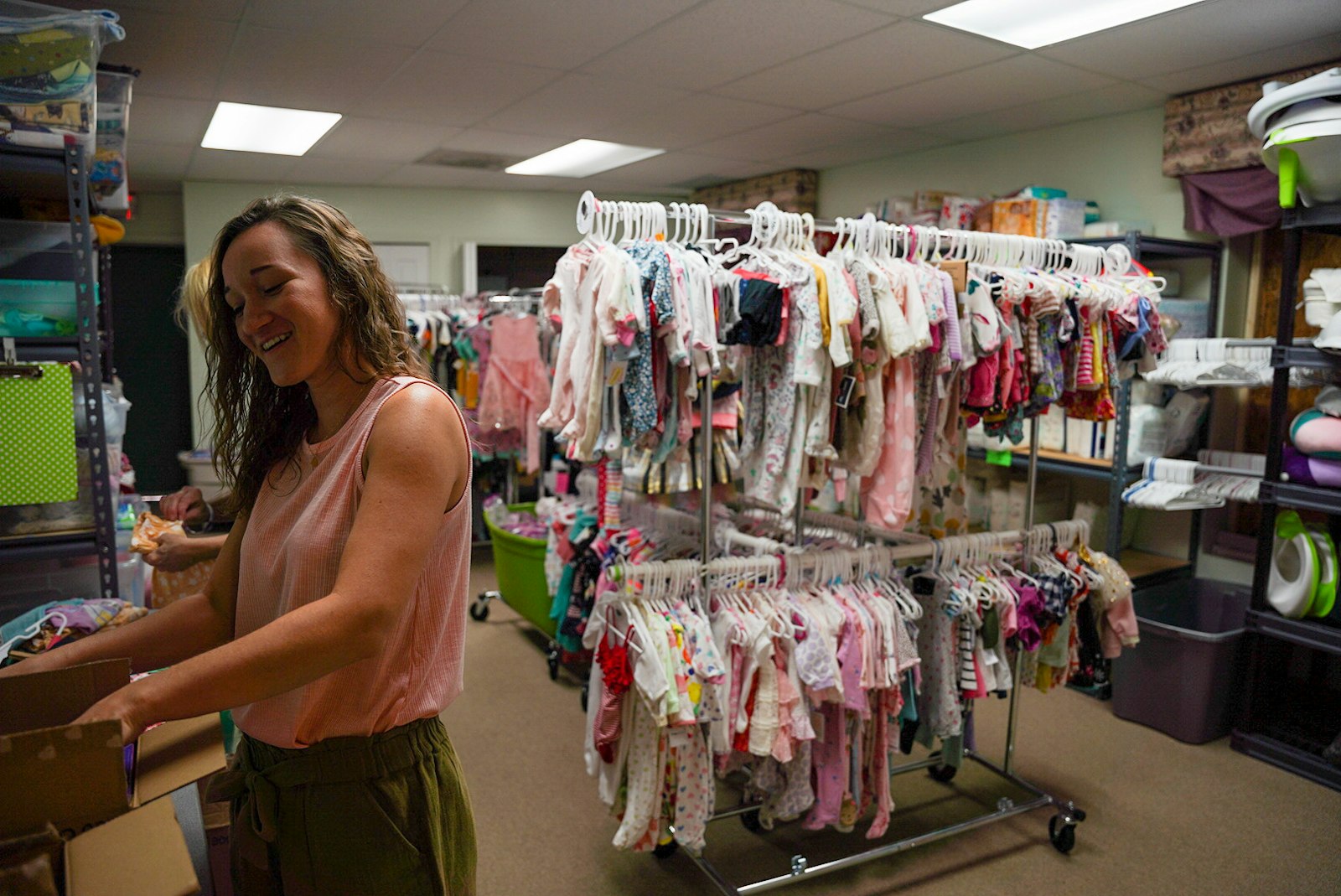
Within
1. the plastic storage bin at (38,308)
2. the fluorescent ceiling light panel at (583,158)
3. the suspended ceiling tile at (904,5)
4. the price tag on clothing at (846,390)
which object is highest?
the fluorescent ceiling light panel at (583,158)

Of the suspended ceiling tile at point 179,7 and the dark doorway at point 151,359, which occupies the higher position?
the suspended ceiling tile at point 179,7

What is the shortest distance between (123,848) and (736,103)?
4187mm

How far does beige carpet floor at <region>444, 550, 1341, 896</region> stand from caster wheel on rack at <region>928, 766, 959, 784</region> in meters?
0.04

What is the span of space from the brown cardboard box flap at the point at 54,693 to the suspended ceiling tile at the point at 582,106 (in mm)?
3468

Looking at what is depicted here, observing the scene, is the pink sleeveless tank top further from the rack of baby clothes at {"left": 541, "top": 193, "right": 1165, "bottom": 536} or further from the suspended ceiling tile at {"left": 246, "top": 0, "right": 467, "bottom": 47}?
the suspended ceiling tile at {"left": 246, "top": 0, "right": 467, "bottom": 47}

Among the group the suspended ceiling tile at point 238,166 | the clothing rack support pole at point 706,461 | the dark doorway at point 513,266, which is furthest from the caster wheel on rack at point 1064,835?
the dark doorway at point 513,266

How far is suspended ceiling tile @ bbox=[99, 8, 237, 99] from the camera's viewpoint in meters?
3.19

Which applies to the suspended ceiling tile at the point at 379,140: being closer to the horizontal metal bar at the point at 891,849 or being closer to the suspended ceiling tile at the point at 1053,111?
the suspended ceiling tile at the point at 1053,111

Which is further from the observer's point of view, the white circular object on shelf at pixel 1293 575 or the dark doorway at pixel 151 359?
the dark doorway at pixel 151 359

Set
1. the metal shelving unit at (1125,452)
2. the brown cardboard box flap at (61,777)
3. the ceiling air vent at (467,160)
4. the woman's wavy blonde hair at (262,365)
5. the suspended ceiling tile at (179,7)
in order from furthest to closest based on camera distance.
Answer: the ceiling air vent at (467,160), the metal shelving unit at (1125,452), the suspended ceiling tile at (179,7), the woman's wavy blonde hair at (262,365), the brown cardboard box flap at (61,777)

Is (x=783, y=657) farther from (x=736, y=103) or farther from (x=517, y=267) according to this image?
(x=517, y=267)

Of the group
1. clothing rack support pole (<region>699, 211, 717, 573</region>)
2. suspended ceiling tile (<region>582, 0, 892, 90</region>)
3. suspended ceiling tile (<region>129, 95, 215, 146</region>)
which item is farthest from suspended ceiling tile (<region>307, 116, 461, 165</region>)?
clothing rack support pole (<region>699, 211, 717, 573</region>)

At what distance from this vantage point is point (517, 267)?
26.6 feet

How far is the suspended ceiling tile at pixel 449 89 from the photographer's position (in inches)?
149
